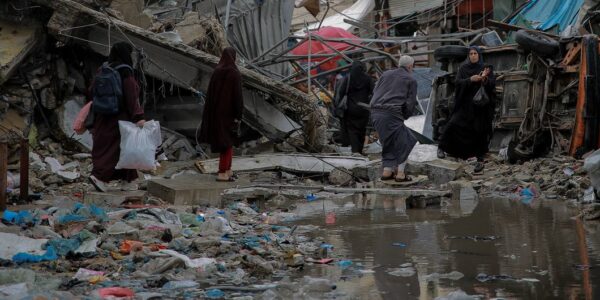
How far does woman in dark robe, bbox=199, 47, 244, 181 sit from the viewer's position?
11.5 m

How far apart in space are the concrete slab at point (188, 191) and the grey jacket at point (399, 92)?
2.36m

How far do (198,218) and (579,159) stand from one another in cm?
628

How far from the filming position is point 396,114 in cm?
1218

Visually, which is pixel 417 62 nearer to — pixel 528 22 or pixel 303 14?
pixel 303 14

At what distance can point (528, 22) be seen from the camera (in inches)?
819

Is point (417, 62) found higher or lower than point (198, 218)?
higher

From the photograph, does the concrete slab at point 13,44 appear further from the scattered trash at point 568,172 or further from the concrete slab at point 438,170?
the scattered trash at point 568,172

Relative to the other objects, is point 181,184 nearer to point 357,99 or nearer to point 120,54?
point 120,54

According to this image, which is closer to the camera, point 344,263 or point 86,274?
point 86,274

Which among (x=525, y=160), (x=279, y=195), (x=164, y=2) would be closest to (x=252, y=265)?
(x=279, y=195)

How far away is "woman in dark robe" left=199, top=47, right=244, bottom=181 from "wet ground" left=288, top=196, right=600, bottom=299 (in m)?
1.75

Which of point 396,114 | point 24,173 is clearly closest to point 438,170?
point 396,114

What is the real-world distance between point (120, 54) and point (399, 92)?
357 cm

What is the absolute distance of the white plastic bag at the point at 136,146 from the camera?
9977 millimetres
